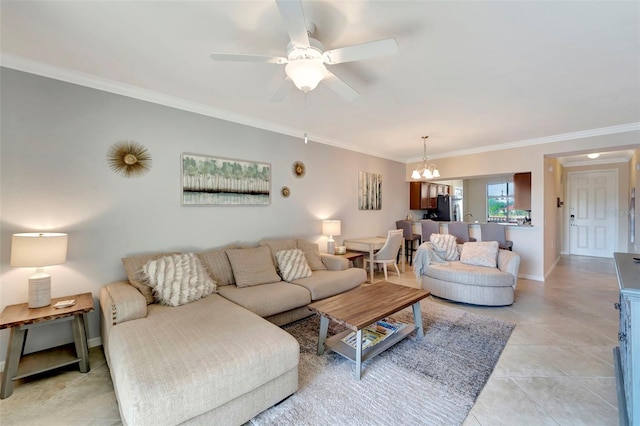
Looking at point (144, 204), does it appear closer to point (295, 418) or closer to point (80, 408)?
point (80, 408)

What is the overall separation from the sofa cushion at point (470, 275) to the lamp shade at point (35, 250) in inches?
162

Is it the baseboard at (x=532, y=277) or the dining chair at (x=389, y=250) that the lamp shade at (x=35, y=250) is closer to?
the dining chair at (x=389, y=250)

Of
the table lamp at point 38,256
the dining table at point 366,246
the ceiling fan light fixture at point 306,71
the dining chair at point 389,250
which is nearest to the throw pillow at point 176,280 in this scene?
the table lamp at point 38,256

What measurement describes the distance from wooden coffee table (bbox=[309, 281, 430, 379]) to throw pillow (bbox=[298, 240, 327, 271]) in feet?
3.45

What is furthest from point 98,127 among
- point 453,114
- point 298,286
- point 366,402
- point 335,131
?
point 453,114

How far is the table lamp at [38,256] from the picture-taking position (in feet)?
6.56

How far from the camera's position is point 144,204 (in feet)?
9.34

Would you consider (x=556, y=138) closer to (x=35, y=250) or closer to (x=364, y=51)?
(x=364, y=51)

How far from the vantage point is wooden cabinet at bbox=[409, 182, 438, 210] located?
21.7 ft

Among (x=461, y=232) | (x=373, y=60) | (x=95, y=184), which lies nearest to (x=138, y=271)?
(x=95, y=184)

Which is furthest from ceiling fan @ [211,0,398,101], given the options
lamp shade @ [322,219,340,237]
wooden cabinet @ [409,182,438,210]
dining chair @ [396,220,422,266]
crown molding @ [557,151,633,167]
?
crown molding @ [557,151,633,167]

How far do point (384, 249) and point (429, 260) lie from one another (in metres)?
0.86

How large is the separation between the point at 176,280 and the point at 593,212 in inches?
361

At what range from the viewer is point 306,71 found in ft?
5.77
